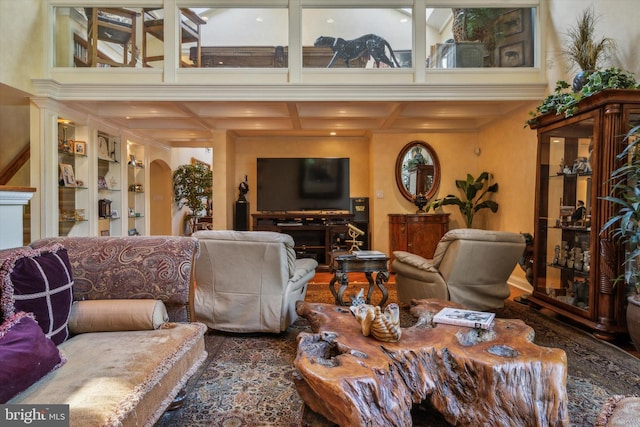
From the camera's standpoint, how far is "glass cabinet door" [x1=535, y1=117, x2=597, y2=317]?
297 centimetres

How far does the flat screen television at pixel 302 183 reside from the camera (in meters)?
6.24

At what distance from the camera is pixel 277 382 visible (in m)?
2.11

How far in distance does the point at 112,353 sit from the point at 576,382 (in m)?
2.49

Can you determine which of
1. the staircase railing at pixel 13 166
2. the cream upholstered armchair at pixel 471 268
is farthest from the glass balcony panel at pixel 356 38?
the staircase railing at pixel 13 166

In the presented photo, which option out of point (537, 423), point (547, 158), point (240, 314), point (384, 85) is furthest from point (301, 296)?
point (547, 158)

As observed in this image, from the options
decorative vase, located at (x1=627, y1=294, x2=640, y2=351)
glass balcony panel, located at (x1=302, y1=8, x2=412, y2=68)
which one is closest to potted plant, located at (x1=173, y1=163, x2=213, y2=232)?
glass balcony panel, located at (x1=302, y1=8, x2=412, y2=68)

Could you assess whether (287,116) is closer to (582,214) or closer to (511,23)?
(511,23)

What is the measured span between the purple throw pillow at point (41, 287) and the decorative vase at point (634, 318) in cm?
333

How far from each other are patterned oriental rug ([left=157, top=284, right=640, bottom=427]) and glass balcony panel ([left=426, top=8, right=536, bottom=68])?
9.91ft

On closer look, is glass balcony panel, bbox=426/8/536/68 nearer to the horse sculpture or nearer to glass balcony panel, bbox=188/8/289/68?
the horse sculpture

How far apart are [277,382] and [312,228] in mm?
3932

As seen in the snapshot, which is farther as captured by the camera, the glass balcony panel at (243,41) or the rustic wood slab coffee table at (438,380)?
the glass balcony panel at (243,41)

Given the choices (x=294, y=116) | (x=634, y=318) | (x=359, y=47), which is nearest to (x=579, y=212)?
(x=634, y=318)

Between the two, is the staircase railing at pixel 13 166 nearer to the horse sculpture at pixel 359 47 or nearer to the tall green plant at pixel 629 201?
the horse sculpture at pixel 359 47
